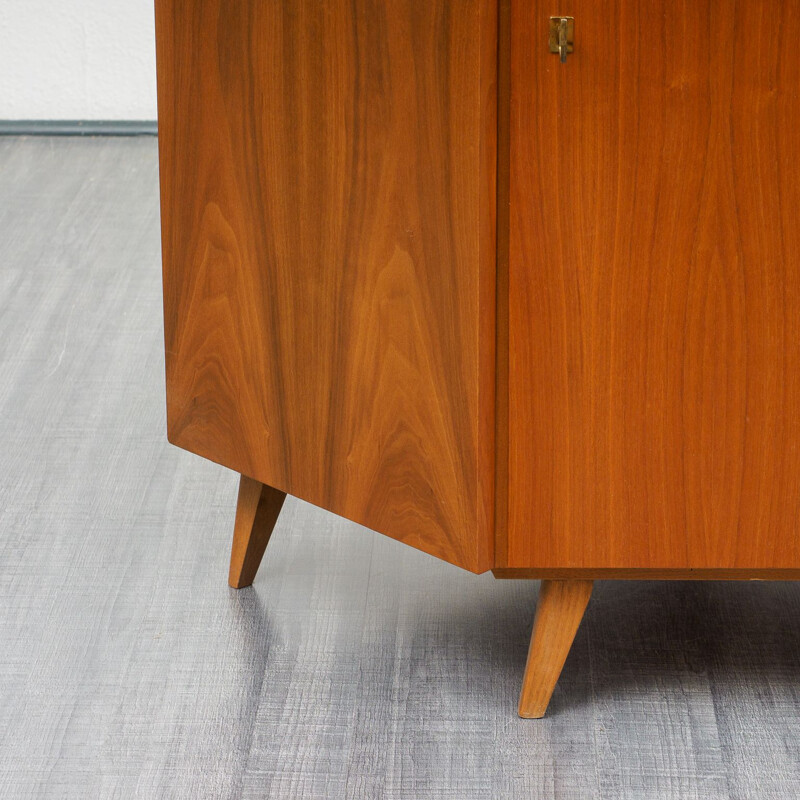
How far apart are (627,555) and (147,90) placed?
223 cm

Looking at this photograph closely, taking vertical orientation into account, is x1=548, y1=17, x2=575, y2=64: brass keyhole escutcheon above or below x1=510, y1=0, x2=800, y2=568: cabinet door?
above

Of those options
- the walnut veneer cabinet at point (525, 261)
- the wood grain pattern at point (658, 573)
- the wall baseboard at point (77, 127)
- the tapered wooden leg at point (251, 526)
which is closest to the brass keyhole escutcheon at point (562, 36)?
the walnut veneer cabinet at point (525, 261)

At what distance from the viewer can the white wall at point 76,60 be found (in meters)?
2.81

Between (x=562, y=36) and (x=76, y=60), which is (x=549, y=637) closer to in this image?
(x=562, y=36)

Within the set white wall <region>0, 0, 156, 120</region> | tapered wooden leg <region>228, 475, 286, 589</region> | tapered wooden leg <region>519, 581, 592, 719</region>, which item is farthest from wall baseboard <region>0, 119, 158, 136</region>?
tapered wooden leg <region>519, 581, 592, 719</region>

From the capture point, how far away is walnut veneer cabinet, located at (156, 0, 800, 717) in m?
0.83

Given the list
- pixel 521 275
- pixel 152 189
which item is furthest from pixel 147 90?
pixel 521 275

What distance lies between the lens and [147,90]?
2.83 meters

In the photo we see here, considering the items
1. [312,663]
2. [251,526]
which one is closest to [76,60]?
[251,526]

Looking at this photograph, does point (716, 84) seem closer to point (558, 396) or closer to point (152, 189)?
point (558, 396)

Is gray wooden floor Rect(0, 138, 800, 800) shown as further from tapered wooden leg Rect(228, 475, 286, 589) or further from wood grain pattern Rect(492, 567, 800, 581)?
wood grain pattern Rect(492, 567, 800, 581)

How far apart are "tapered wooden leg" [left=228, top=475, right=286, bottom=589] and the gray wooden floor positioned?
0.02m

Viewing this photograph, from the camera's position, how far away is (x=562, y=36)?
0.81 meters

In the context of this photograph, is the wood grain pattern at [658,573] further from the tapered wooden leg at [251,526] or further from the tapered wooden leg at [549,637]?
the tapered wooden leg at [251,526]
